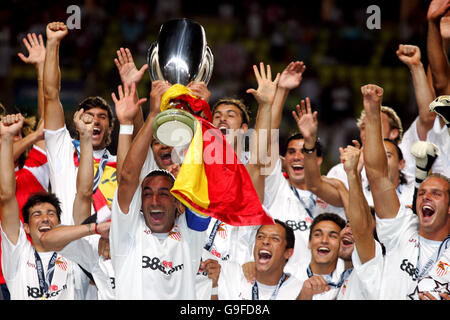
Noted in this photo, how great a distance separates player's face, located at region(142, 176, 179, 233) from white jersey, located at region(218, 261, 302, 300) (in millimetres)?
633

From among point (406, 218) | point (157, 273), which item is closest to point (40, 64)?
point (157, 273)

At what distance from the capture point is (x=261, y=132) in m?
5.00

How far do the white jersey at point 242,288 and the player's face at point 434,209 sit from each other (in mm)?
899

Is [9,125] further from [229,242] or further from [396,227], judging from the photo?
[396,227]

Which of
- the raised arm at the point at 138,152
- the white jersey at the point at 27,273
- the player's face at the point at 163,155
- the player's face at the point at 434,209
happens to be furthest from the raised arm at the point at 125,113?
the player's face at the point at 434,209

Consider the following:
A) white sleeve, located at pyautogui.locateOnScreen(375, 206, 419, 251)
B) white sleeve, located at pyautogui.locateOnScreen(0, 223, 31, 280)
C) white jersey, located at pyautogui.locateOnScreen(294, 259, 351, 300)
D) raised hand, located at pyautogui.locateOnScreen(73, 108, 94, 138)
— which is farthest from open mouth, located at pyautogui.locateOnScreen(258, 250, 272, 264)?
white sleeve, located at pyautogui.locateOnScreen(0, 223, 31, 280)

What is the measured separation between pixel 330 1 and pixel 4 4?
14.6 feet

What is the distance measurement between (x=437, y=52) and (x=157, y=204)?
2254 millimetres

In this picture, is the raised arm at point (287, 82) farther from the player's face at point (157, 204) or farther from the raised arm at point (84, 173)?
the raised arm at point (84, 173)

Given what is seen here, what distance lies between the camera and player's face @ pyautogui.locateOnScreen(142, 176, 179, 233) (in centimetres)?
463

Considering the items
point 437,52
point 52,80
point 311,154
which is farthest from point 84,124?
point 437,52

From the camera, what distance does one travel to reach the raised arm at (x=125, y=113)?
183 inches

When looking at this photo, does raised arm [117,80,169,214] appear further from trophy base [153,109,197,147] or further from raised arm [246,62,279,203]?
raised arm [246,62,279,203]
